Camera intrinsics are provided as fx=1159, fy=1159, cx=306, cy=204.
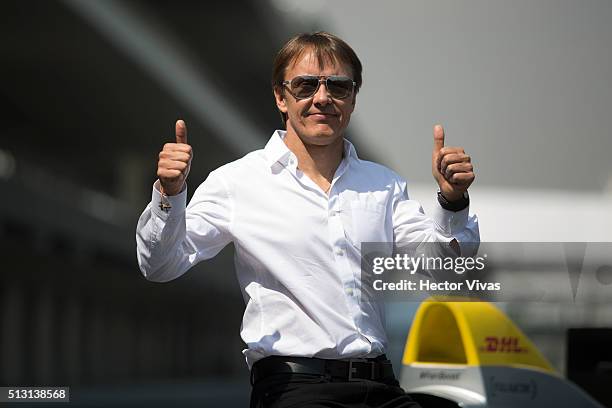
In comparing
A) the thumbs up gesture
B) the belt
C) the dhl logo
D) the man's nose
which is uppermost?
the man's nose

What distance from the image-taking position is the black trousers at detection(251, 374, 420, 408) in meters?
2.31

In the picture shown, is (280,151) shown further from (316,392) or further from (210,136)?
(210,136)

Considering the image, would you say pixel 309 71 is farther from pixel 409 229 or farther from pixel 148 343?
pixel 148 343

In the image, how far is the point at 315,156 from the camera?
2498 mm

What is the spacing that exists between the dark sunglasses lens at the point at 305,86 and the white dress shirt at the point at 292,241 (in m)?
0.14

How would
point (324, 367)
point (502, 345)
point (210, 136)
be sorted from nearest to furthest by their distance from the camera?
point (324, 367) → point (502, 345) → point (210, 136)

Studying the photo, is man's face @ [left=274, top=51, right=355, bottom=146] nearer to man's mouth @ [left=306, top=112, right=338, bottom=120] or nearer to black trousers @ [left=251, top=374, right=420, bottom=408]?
man's mouth @ [left=306, top=112, right=338, bottom=120]

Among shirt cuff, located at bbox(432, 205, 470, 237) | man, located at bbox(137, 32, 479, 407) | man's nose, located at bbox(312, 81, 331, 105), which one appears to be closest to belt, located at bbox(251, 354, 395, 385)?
man, located at bbox(137, 32, 479, 407)

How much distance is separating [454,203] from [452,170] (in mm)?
118

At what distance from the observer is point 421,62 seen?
3029 mm

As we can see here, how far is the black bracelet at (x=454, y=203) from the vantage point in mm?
2379

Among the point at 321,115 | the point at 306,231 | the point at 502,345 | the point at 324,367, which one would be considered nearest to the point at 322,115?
the point at 321,115

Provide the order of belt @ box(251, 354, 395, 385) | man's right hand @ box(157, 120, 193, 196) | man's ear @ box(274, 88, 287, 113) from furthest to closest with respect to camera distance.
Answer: man's ear @ box(274, 88, 287, 113) < belt @ box(251, 354, 395, 385) < man's right hand @ box(157, 120, 193, 196)

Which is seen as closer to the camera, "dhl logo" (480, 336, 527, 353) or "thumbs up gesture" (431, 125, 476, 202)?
"thumbs up gesture" (431, 125, 476, 202)
